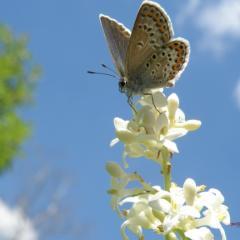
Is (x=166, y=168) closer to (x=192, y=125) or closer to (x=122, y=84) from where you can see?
(x=192, y=125)

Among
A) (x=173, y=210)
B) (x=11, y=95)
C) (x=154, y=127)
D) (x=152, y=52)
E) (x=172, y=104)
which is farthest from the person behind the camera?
(x=11, y=95)

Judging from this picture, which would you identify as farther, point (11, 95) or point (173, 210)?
point (11, 95)

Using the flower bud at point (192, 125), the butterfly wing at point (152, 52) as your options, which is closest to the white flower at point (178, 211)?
the flower bud at point (192, 125)

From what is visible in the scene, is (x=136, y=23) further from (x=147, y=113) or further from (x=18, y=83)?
(x=18, y=83)

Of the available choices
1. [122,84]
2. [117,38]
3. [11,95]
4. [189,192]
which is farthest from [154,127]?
[11,95]

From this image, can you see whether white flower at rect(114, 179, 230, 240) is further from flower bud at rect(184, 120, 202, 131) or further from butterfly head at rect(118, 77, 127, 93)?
butterfly head at rect(118, 77, 127, 93)

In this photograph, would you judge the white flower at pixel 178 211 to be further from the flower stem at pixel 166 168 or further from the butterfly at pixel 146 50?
the butterfly at pixel 146 50
